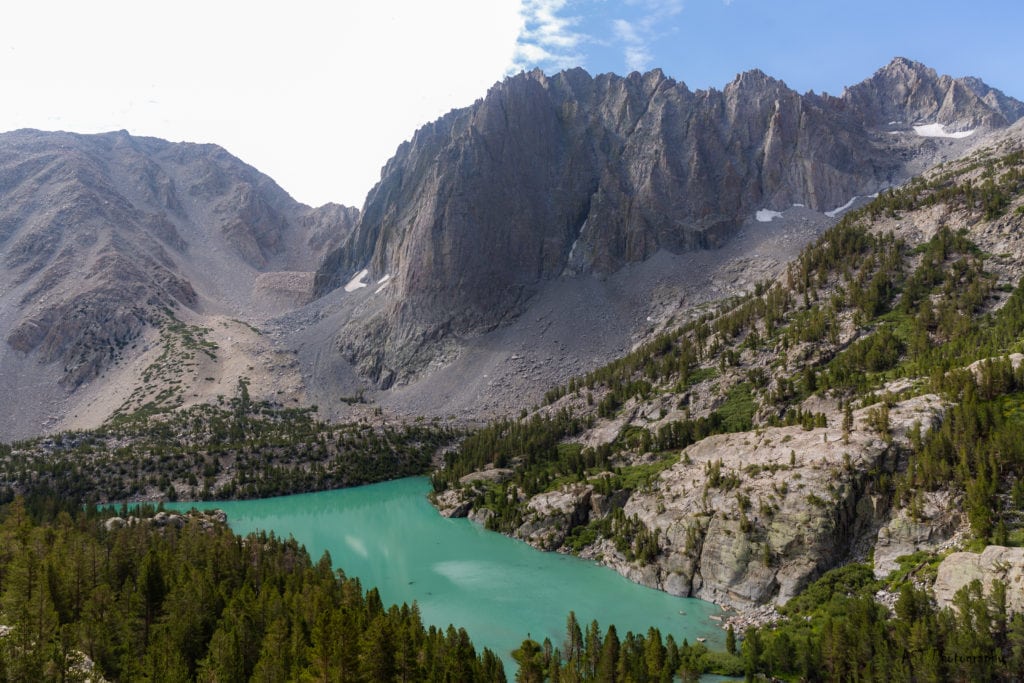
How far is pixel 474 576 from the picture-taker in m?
49.3

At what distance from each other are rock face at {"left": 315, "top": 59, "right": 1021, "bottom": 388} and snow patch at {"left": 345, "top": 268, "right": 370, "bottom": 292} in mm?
2268

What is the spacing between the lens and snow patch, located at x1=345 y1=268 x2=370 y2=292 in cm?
16288

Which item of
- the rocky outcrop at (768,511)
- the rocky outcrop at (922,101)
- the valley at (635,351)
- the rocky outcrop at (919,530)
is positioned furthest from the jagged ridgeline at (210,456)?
the rocky outcrop at (922,101)

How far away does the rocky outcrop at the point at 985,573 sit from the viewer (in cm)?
2798

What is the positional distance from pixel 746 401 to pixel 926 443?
93.8 feet

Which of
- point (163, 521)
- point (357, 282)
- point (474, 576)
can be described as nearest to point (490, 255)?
point (357, 282)

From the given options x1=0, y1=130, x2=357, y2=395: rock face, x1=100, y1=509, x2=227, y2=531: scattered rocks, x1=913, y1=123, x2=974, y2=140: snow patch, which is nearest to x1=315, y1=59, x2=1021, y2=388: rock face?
x1=913, y1=123, x2=974, y2=140: snow patch

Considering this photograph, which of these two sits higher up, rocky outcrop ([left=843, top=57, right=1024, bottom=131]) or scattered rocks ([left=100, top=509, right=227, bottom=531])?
rocky outcrop ([left=843, top=57, right=1024, bottom=131])

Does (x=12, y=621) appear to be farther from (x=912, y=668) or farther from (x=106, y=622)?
(x=912, y=668)

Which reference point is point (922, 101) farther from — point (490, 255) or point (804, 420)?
point (804, 420)

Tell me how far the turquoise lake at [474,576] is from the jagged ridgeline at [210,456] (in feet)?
26.4

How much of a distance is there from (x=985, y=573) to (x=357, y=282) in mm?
152439

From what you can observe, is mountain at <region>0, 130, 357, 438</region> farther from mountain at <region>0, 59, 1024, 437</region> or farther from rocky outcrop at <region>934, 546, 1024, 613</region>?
rocky outcrop at <region>934, 546, 1024, 613</region>

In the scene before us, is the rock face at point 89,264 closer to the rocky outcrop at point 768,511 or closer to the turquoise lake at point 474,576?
the turquoise lake at point 474,576
